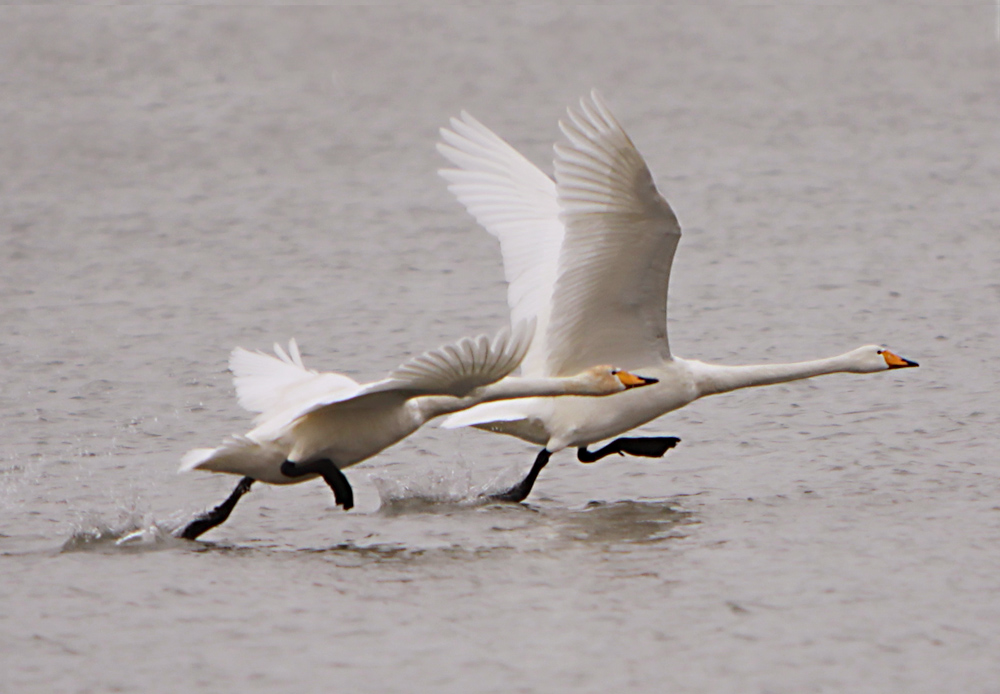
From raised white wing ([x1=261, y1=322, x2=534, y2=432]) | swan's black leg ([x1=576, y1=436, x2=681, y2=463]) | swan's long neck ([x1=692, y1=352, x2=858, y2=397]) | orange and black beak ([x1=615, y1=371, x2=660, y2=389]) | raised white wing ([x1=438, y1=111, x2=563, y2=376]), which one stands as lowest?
swan's black leg ([x1=576, y1=436, x2=681, y2=463])

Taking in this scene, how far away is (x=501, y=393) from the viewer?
28.0 feet

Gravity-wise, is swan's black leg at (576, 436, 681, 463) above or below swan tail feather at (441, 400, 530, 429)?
below

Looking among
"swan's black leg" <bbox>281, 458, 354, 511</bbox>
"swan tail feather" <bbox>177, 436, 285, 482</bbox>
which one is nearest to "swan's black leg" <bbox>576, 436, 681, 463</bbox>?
"swan's black leg" <bbox>281, 458, 354, 511</bbox>

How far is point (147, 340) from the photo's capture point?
1345cm

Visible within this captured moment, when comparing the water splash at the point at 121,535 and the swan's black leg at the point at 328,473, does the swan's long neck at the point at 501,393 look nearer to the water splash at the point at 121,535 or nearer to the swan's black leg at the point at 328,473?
the swan's black leg at the point at 328,473

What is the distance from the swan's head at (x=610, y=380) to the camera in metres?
8.98

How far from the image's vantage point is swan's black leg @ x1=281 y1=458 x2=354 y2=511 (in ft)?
28.2

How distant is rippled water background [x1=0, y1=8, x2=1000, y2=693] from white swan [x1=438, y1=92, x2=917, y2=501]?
0.44 metres

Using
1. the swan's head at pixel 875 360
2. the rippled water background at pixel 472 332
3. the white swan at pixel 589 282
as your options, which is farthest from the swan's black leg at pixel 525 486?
the swan's head at pixel 875 360

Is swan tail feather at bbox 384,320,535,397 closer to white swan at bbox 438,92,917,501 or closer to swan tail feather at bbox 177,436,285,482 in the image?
swan tail feather at bbox 177,436,285,482

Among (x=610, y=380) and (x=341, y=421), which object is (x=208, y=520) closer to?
(x=341, y=421)

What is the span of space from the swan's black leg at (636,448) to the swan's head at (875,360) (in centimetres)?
123

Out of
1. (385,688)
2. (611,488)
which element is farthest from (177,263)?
(385,688)

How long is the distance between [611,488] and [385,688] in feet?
11.4
